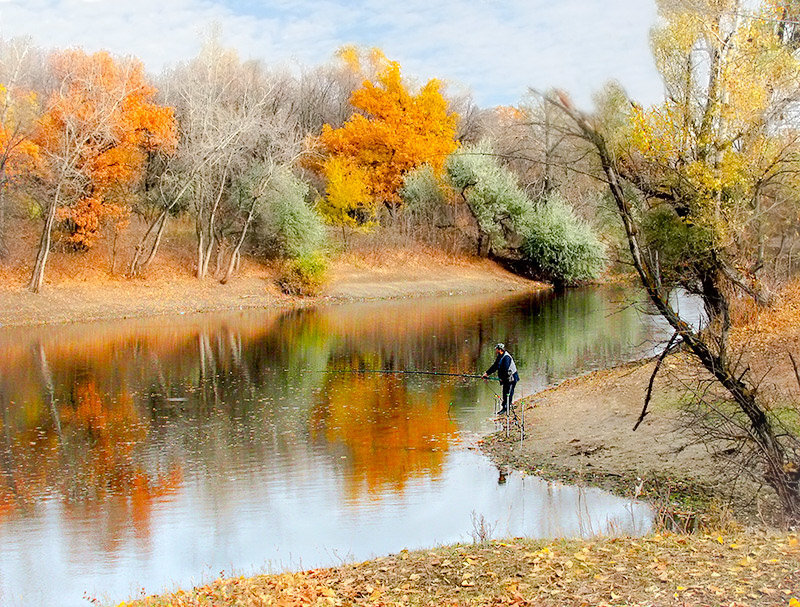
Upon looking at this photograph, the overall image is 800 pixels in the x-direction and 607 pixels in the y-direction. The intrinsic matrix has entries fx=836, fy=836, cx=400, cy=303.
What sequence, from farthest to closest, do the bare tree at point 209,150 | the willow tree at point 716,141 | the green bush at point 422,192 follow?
1. the green bush at point 422,192
2. the bare tree at point 209,150
3. the willow tree at point 716,141

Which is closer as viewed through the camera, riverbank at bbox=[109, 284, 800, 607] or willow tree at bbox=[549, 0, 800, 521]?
riverbank at bbox=[109, 284, 800, 607]

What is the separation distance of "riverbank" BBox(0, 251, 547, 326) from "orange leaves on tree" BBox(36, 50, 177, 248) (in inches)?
133

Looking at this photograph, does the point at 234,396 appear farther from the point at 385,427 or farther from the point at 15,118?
the point at 15,118

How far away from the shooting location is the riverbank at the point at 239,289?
38156 millimetres

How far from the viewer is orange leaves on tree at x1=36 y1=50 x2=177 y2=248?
38.2 m

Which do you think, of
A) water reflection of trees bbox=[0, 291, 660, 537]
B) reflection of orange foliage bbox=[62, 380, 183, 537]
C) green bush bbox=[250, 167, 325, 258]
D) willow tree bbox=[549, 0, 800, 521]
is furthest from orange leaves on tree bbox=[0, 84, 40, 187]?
willow tree bbox=[549, 0, 800, 521]

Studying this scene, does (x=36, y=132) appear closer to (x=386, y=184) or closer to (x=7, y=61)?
(x=7, y=61)

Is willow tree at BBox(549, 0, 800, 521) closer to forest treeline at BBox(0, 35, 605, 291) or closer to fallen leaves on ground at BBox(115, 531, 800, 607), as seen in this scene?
forest treeline at BBox(0, 35, 605, 291)

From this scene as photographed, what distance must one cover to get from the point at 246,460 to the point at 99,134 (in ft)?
91.7

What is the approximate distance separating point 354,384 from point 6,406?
9028 millimetres

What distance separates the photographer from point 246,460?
1570 cm

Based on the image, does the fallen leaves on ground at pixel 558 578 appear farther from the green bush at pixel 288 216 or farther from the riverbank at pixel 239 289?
the green bush at pixel 288 216

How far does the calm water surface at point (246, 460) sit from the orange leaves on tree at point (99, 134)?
10044 mm

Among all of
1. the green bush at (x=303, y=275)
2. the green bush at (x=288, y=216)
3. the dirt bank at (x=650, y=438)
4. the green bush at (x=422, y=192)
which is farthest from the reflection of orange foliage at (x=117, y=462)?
the green bush at (x=422, y=192)
